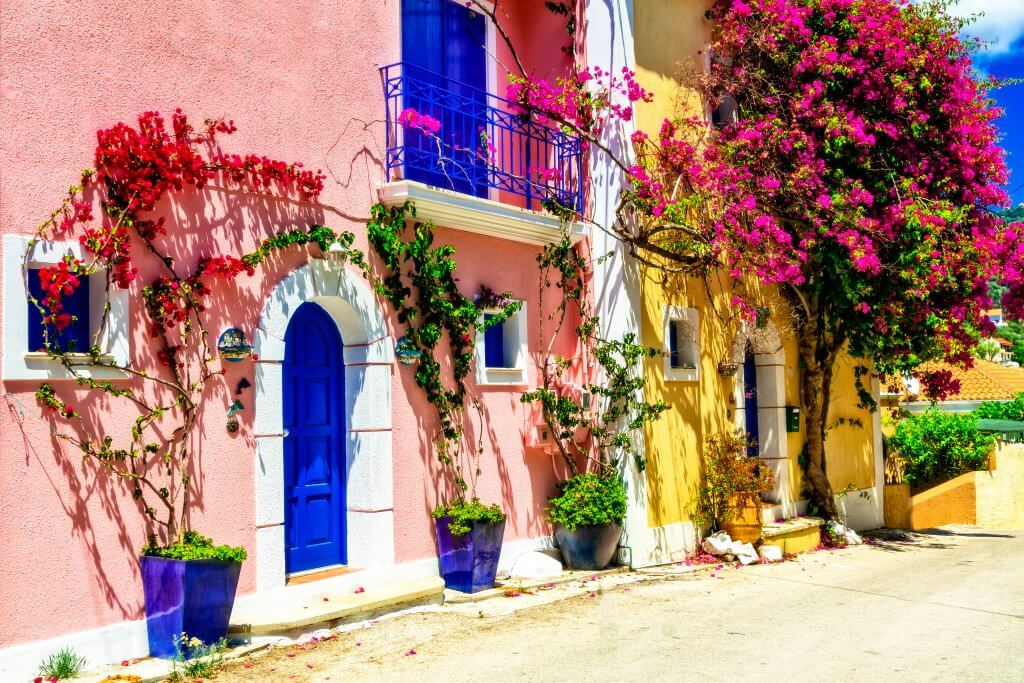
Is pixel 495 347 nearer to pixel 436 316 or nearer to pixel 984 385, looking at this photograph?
pixel 436 316

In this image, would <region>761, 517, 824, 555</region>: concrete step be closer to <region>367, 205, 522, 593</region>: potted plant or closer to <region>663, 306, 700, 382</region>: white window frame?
<region>663, 306, 700, 382</region>: white window frame

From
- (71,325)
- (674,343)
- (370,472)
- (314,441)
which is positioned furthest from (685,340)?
(71,325)

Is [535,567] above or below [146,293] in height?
below

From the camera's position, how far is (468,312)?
938 cm

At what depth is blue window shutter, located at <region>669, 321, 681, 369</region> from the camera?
12.0 m

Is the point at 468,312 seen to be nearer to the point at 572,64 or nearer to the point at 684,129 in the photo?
the point at 572,64

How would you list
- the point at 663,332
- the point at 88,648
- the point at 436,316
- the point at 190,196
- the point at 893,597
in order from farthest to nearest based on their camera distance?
the point at 663,332
the point at 893,597
the point at 436,316
the point at 190,196
the point at 88,648

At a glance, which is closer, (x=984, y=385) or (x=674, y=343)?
(x=674, y=343)

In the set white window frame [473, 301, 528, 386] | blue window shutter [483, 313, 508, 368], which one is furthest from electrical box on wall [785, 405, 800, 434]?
blue window shutter [483, 313, 508, 368]

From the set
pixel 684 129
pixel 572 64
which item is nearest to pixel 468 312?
pixel 572 64

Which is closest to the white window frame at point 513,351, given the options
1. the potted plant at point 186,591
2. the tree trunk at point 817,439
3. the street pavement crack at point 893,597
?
the street pavement crack at point 893,597

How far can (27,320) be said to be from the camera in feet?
20.2

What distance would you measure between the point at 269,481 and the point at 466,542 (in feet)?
6.86

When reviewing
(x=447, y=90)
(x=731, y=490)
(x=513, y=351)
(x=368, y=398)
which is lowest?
(x=731, y=490)
